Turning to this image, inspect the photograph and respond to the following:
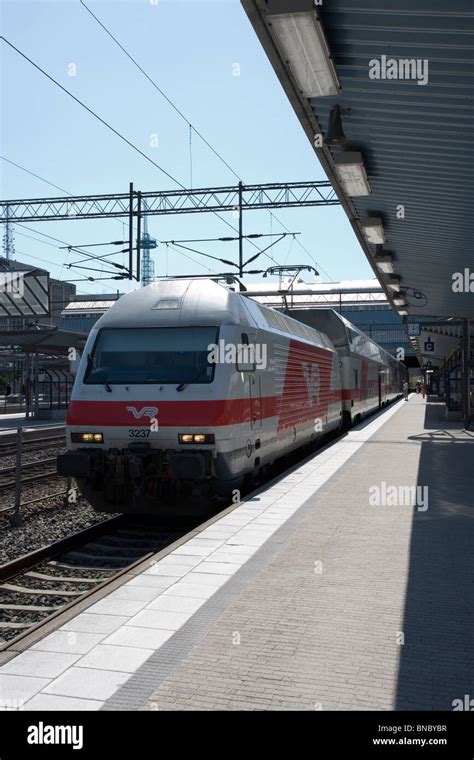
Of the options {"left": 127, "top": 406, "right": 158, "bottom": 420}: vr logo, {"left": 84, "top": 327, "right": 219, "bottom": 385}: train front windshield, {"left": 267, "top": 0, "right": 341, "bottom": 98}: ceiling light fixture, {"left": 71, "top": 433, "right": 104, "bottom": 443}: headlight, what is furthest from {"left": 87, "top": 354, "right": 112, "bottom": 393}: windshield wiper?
{"left": 267, "top": 0, "right": 341, "bottom": 98}: ceiling light fixture

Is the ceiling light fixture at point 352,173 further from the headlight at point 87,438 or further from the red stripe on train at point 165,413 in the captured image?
the headlight at point 87,438

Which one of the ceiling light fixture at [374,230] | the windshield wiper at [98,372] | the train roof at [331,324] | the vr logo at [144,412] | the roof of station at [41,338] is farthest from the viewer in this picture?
the roof of station at [41,338]

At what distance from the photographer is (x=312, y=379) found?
16.5 meters

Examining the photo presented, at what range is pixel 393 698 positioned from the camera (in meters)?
3.92

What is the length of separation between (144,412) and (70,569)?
219cm

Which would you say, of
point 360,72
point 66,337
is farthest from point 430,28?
point 66,337

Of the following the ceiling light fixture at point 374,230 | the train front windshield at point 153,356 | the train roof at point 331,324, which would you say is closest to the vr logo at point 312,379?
the ceiling light fixture at point 374,230

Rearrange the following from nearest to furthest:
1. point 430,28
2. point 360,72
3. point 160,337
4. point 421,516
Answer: point 430,28
point 360,72
point 421,516
point 160,337

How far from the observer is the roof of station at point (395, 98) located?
5.42 meters

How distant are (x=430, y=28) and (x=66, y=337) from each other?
23.5 m

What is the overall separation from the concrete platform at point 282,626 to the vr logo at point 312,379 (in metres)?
6.76
